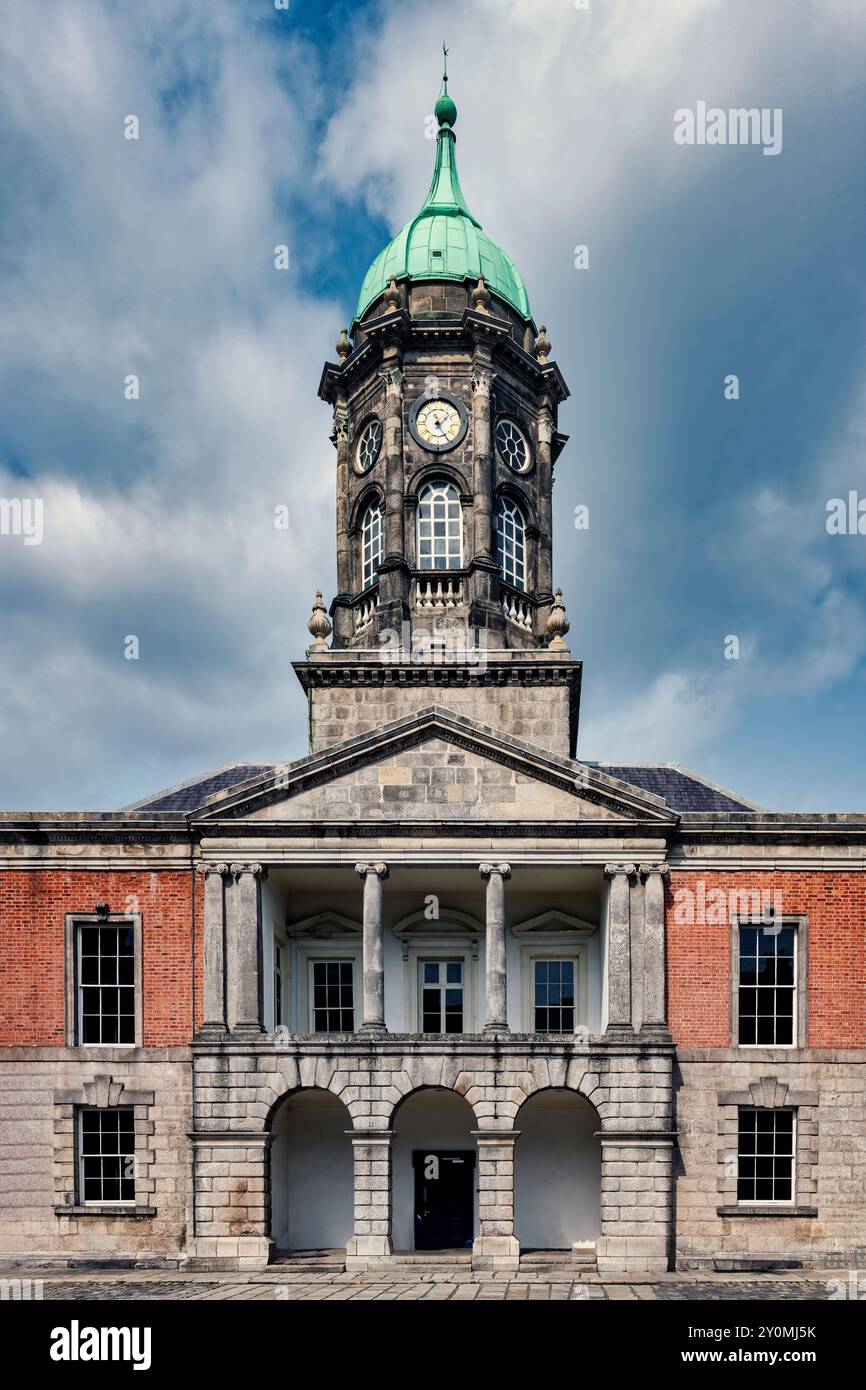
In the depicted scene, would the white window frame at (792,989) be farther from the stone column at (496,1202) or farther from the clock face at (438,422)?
the clock face at (438,422)

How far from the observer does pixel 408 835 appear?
26266 mm

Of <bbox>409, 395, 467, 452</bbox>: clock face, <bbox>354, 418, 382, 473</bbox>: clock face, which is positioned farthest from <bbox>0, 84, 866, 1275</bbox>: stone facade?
<bbox>354, 418, 382, 473</bbox>: clock face

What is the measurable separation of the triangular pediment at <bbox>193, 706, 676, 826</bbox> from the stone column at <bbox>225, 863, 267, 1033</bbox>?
4.55 ft

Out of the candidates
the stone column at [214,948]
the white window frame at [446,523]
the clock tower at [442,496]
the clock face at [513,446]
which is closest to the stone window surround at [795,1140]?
the clock tower at [442,496]

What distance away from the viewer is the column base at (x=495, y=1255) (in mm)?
24438

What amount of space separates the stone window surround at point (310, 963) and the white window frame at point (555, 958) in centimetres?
393

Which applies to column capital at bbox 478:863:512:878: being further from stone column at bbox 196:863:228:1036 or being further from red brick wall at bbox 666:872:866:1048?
stone column at bbox 196:863:228:1036

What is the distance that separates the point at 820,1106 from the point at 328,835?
12.0 metres

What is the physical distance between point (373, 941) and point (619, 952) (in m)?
5.24

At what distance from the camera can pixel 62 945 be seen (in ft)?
87.5

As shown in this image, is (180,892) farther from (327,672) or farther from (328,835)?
(327,672)

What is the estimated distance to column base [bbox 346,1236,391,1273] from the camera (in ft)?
80.4

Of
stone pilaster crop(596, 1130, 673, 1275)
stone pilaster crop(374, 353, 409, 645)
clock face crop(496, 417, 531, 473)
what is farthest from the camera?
clock face crop(496, 417, 531, 473)

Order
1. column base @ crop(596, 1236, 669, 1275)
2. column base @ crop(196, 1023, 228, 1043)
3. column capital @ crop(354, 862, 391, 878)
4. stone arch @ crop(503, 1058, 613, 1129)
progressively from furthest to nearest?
column capital @ crop(354, 862, 391, 878) → column base @ crop(196, 1023, 228, 1043) → stone arch @ crop(503, 1058, 613, 1129) → column base @ crop(596, 1236, 669, 1275)
